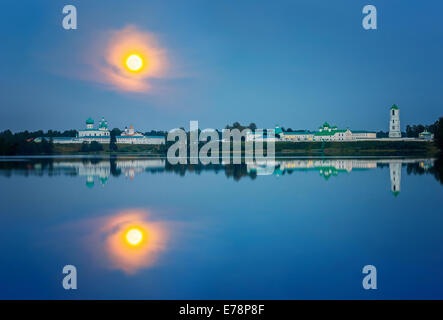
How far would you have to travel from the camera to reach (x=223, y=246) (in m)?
7.38

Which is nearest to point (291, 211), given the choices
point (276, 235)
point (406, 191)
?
point (276, 235)

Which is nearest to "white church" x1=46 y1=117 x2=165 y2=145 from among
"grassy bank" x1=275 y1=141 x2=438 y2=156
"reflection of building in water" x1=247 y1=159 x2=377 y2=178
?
"grassy bank" x1=275 y1=141 x2=438 y2=156

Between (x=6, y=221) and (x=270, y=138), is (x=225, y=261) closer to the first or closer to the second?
(x=6, y=221)

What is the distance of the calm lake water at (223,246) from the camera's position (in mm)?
5414

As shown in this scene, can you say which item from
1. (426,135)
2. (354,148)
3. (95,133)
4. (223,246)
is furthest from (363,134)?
(223,246)

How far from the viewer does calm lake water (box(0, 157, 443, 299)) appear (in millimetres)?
5414

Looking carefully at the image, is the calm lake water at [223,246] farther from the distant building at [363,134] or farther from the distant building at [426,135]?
the distant building at [363,134]

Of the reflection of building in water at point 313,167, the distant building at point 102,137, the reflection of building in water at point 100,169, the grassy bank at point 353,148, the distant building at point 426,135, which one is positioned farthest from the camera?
the distant building at point 102,137

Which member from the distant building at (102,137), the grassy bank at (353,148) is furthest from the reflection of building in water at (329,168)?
the distant building at (102,137)

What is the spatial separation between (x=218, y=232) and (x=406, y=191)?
34.9 feet

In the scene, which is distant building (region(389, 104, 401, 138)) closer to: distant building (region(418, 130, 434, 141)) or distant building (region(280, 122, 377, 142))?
distant building (region(418, 130, 434, 141))

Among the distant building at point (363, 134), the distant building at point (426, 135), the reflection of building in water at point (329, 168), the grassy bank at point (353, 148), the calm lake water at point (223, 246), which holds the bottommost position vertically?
the calm lake water at point (223, 246)

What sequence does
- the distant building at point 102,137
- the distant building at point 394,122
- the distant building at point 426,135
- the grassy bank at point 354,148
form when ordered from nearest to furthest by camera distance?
the grassy bank at point 354,148 < the distant building at point 426,135 < the distant building at point 394,122 < the distant building at point 102,137
